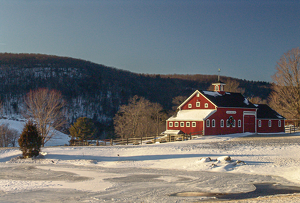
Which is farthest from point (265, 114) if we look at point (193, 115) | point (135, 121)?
point (135, 121)

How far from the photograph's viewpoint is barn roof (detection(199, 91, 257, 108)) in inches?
1815

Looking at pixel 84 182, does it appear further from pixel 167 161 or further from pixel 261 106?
pixel 261 106

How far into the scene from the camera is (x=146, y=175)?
18.0 m

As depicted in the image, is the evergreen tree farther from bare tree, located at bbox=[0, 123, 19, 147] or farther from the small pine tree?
the small pine tree

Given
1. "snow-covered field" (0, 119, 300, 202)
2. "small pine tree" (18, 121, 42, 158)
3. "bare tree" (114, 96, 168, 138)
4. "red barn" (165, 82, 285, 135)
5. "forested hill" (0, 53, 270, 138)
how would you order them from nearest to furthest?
1. "snow-covered field" (0, 119, 300, 202)
2. "small pine tree" (18, 121, 42, 158)
3. "red barn" (165, 82, 285, 135)
4. "bare tree" (114, 96, 168, 138)
5. "forested hill" (0, 53, 270, 138)

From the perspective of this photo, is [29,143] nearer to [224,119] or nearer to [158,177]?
[158,177]

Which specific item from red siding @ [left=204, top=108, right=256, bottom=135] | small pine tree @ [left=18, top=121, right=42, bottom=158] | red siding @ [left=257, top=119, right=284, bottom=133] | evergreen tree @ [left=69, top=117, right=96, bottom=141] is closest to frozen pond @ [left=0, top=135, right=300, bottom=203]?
small pine tree @ [left=18, top=121, right=42, bottom=158]

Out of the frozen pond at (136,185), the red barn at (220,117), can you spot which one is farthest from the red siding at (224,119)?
the frozen pond at (136,185)

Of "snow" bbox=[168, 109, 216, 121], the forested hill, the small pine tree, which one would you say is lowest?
→ the small pine tree

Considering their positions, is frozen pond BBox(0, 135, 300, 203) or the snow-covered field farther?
the snow-covered field

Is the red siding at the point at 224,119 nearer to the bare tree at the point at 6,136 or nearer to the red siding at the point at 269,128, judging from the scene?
the red siding at the point at 269,128

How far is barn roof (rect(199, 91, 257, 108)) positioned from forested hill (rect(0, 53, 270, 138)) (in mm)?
81614

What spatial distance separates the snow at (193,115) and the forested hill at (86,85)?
275 feet

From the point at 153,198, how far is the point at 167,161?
439 inches
